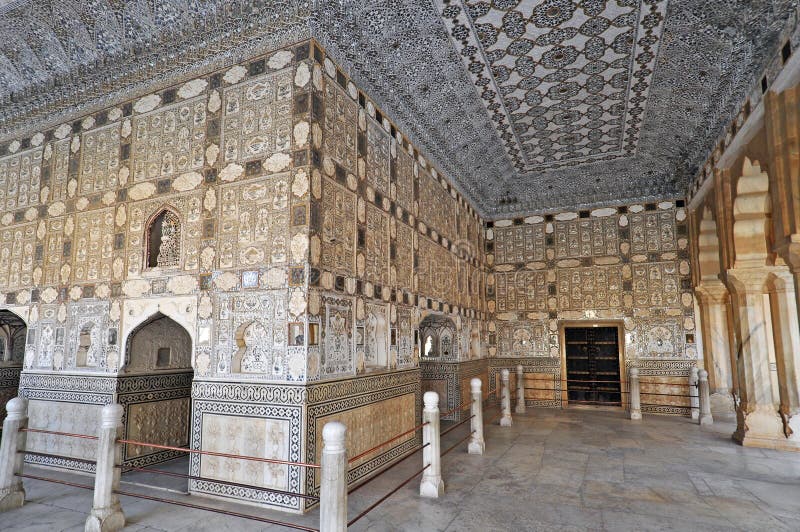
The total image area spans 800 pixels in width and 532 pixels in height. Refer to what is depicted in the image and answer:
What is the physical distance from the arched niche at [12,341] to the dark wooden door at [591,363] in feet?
34.0

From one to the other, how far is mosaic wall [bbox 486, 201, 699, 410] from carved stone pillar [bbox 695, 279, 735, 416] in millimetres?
405

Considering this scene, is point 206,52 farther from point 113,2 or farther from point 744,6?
point 744,6

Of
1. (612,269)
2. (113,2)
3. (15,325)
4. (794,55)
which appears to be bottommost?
(15,325)

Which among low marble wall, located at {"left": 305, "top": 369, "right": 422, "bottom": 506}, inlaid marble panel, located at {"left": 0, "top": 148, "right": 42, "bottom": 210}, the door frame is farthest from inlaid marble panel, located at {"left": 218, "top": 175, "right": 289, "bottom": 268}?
the door frame

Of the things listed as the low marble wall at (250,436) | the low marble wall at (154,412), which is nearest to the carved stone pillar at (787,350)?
the low marble wall at (250,436)

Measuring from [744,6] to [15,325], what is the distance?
35.1ft

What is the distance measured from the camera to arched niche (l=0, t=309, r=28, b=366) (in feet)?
25.1

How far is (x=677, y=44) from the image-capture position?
234 inches

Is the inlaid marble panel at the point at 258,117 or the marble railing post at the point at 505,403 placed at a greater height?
the inlaid marble panel at the point at 258,117

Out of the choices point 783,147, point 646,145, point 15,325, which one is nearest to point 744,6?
point 783,147

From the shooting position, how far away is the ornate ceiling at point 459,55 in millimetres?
5258

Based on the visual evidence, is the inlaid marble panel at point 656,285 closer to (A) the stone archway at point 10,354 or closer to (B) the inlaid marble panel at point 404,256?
(B) the inlaid marble panel at point 404,256

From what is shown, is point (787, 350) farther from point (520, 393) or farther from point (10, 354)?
point (10, 354)

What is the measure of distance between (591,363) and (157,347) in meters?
8.75
